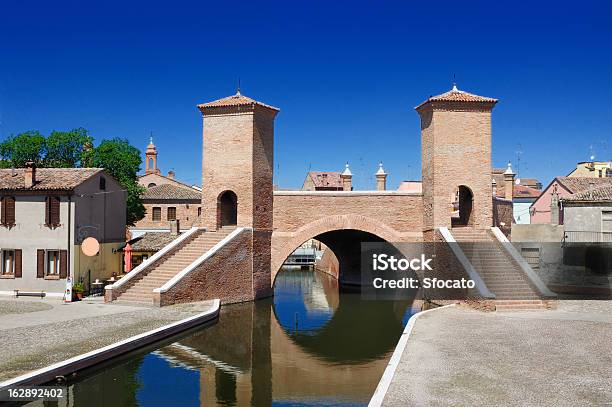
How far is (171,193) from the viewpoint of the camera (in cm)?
4659

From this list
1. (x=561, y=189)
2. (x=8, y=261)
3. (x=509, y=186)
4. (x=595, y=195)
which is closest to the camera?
(x=8, y=261)

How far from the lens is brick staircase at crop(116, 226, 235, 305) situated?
21.8 m

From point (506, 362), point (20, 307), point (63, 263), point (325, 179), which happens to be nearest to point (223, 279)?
point (63, 263)

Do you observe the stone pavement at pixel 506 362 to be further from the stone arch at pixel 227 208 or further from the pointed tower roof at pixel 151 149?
the pointed tower roof at pixel 151 149

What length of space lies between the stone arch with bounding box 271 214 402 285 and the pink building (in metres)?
13.8

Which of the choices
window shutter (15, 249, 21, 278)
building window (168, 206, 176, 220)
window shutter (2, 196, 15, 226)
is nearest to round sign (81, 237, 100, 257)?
window shutter (15, 249, 21, 278)

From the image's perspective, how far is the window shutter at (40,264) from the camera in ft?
77.6

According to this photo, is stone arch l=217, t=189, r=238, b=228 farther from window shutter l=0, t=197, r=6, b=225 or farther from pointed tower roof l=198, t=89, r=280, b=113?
window shutter l=0, t=197, r=6, b=225

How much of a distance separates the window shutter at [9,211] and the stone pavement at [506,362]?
18262mm

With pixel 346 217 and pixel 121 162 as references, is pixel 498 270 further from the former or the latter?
pixel 121 162

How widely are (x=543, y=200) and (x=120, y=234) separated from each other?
108 ft

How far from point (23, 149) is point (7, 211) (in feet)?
37.7

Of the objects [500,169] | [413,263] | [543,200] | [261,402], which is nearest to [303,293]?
[413,263]

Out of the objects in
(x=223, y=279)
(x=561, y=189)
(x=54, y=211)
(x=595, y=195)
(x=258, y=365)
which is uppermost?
(x=561, y=189)
